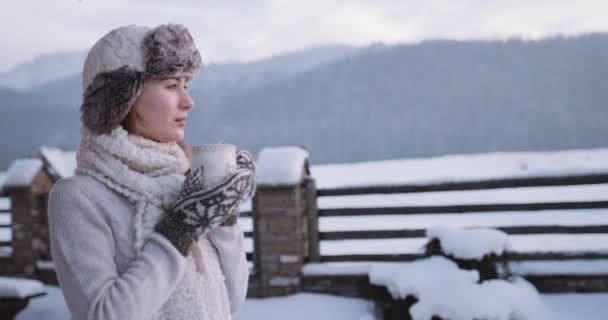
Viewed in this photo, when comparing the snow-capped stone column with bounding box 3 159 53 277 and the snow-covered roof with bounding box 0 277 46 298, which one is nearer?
the snow-covered roof with bounding box 0 277 46 298

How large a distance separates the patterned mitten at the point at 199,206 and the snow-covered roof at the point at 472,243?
306cm

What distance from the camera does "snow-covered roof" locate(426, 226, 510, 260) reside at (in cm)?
383

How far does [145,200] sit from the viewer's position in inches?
48.0

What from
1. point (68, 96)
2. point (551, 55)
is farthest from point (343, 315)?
point (68, 96)

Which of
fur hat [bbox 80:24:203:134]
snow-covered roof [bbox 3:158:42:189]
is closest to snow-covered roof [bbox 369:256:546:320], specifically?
fur hat [bbox 80:24:203:134]

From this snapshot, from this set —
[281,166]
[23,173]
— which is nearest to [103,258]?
[281,166]

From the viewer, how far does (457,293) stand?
3.62 meters

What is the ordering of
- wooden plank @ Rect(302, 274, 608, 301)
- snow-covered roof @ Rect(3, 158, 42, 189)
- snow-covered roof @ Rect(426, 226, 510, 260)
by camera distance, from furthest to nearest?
snow-covered roof @ Rect(3, 158, 42, 189) < wooden plank @ Rect(302, 274, 608, 301) < snow-covered roof @ Rect(426, 226, 510, 260)

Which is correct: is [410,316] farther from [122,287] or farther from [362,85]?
[362,85]

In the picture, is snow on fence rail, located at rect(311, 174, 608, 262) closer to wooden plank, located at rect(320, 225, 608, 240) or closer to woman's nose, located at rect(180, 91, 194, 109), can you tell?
wooden plank, located at rect(320, 225, 608, 240)

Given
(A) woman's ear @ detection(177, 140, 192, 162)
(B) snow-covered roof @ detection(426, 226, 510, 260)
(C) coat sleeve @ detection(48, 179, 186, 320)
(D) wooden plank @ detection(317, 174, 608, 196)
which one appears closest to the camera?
(C) coat sleeve @ detection(48, 179, 186, 320)

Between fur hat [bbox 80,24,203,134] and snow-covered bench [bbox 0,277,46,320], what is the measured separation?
3.60m

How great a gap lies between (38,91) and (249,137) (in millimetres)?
16309

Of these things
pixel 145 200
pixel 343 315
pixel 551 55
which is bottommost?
pixel 343 315
